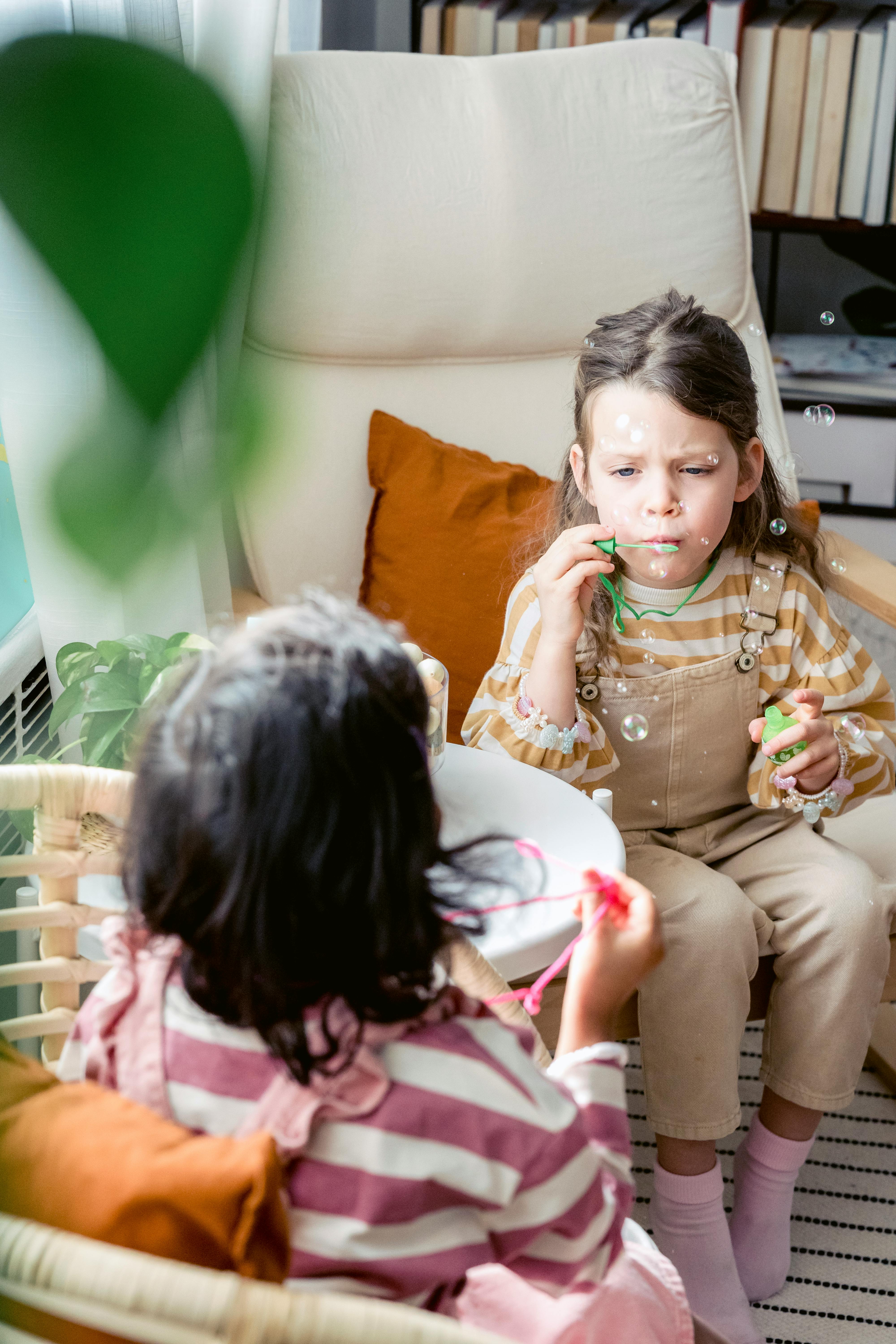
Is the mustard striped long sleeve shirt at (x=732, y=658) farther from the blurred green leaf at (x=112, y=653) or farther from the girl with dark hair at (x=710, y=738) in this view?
the blurred green leaf at (x=112, y=653)

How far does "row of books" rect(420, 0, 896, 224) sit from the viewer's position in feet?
6.80

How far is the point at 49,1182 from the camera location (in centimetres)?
44

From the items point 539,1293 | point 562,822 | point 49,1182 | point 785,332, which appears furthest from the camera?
point 785,332

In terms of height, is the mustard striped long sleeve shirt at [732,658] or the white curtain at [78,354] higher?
the white curtain at [78,354]

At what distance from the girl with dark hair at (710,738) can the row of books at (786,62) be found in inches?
44.2

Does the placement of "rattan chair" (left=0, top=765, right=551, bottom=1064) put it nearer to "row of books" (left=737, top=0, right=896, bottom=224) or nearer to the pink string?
the pink string

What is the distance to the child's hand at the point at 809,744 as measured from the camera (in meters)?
1.07

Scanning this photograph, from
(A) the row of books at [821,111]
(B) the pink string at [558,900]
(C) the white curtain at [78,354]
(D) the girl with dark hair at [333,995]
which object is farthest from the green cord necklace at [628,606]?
(A) the row of books at [821,111]

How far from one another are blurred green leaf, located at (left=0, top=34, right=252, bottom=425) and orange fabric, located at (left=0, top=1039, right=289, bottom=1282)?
36 centimetres

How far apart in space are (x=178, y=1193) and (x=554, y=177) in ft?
4.48

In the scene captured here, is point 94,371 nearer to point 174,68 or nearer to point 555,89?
point 174,68

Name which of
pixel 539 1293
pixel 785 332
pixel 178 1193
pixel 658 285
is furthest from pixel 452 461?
pixel 785 332

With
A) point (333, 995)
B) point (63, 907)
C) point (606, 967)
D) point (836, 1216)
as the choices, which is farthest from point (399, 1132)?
point (836, 1216)

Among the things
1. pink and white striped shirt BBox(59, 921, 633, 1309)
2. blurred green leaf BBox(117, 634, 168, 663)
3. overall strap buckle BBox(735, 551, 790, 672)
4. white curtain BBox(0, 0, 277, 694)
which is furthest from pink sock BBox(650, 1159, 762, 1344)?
white curtain BBox(0, 0, 277, 694)
